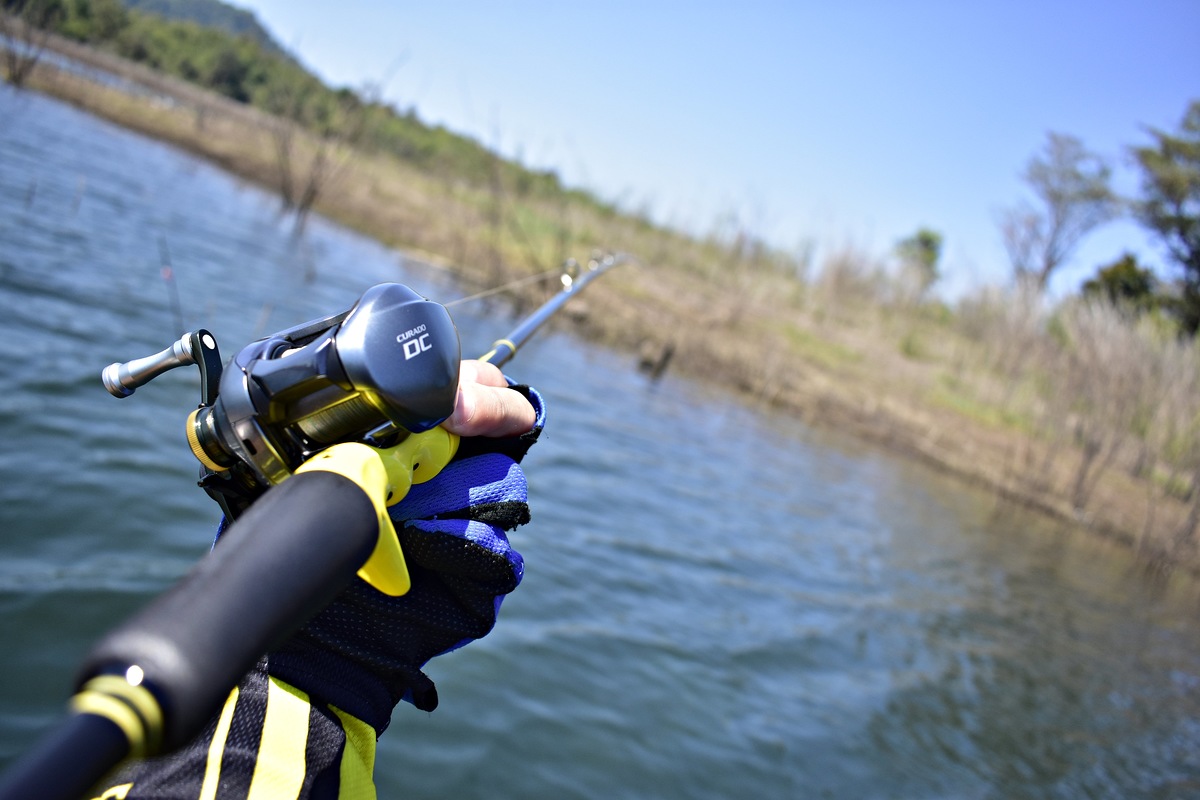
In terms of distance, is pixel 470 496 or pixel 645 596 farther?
pixel 645 596

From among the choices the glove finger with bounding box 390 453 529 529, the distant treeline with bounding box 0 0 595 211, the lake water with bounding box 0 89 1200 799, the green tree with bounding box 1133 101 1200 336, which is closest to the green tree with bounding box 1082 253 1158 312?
the green tree with bounding box 1133 101 1200 336

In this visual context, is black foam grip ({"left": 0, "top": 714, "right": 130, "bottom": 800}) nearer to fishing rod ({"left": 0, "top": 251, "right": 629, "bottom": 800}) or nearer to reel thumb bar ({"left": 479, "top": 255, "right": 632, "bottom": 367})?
fishing rod ({"left": 0, "top": 251, "right": 629, "bottom": 800})

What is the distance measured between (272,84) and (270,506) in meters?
35.8

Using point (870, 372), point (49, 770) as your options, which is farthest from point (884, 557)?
point (870, 372)

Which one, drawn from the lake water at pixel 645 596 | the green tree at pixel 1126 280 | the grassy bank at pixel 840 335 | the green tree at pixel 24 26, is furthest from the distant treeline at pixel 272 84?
the green tree at pixel 1126 280

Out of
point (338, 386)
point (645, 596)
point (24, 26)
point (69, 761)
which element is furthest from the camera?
point (24, 26)

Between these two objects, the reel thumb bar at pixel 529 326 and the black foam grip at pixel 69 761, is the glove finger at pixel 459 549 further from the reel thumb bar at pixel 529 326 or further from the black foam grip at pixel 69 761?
the black foam grip at pixel 69 761

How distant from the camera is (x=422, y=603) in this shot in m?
1.47

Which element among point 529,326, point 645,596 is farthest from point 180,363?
point 645,596

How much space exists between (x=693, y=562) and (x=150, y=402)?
393 cm

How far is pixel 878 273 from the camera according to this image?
3148 cm

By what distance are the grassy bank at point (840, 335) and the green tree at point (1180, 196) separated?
17.7ft

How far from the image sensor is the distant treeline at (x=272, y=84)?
66.9 ft

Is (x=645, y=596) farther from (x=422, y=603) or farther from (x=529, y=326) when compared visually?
(x=422, y=603)
